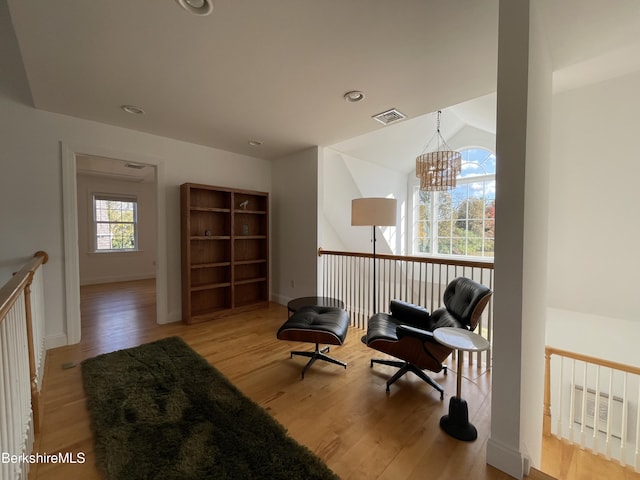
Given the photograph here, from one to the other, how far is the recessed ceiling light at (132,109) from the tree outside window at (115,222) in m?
4.48

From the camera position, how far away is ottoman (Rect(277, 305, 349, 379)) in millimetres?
2137

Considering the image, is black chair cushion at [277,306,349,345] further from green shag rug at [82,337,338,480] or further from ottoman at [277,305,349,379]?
green shag rug at [82,337,338,480]

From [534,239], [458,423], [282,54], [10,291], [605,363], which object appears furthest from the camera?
[605,363]

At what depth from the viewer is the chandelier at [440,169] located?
3948 millimetres

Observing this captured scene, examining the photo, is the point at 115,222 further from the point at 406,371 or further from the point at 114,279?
the point at 406,371

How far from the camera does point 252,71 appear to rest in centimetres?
205

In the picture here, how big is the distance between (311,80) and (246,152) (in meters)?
2.29

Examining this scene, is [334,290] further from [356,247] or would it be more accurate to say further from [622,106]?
[622,106]

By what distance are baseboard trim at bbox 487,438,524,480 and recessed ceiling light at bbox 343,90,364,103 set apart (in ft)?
8.78

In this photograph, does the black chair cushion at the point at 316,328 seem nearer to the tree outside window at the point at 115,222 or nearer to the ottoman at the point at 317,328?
the ottoman at the point at 317,328

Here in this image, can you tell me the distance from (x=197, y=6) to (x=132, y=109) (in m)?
1.78

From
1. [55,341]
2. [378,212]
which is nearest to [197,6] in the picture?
[378,212]

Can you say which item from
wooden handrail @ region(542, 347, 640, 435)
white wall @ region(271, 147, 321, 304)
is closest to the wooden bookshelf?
white wall @ region(271, 147, 321, 304)

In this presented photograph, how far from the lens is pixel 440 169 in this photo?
399 cm
